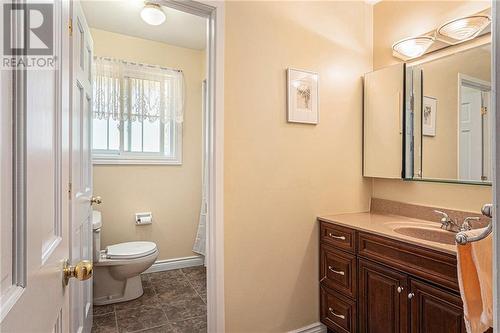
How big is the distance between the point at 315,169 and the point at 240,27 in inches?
42.4

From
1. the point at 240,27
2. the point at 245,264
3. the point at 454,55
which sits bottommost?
the point at 245,264

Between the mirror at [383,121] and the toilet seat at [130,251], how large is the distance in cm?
202

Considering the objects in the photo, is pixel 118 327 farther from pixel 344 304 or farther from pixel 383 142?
pixel 383 142

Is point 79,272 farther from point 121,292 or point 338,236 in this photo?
point 121,292

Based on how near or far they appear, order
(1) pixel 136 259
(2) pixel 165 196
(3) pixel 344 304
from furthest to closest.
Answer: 1. (2) pixel 165 196
2. (1) pixel 136 259
3. (3) pixel 344 304

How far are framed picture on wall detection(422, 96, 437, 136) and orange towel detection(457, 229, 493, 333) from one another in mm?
1057

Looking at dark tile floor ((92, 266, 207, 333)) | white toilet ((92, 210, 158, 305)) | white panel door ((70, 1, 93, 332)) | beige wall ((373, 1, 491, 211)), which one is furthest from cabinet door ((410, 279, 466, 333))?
white toilet ((92, 210, 158, 305))

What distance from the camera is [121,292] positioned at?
8.37 ft

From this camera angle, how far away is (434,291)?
1369 millimetres

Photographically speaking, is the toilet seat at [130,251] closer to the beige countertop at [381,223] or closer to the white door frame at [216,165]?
the white door frame at [216,165]

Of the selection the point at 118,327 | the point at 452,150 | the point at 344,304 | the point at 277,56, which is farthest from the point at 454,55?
the point at 118,327

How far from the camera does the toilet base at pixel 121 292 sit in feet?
8.13

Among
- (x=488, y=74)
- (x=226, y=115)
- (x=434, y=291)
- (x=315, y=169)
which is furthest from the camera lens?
(x=315, y=169)

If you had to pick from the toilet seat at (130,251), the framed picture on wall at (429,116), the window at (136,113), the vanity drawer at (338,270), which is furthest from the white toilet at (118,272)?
the framed picture on wall at (429,116)
